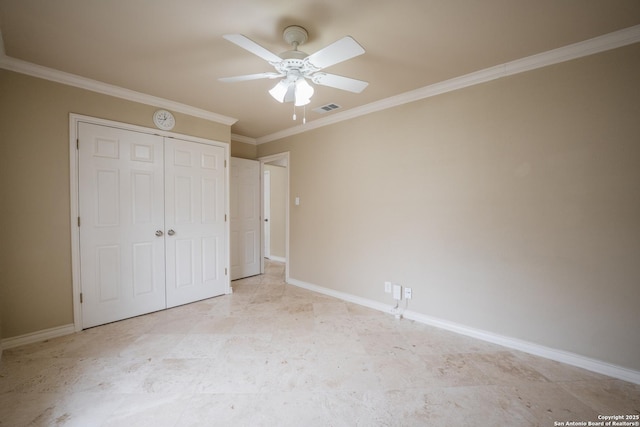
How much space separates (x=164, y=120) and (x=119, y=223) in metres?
1.32

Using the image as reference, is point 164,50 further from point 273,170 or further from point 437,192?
point 273,170

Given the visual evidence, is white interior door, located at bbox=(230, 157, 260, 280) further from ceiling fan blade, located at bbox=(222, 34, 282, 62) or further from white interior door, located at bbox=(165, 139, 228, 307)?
ceiling fan blade, located at bbox=(222, 34, 282, 62)

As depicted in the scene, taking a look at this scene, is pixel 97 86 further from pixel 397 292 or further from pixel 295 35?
pixel 397 292

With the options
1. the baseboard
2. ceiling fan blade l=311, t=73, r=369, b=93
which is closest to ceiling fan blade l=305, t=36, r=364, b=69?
ceiling fan blade l=311, t=73, r=369, b=93

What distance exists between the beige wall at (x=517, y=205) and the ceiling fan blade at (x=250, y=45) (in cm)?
185

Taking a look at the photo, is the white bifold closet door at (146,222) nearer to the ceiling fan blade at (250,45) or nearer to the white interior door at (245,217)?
the white interior door at (245,217)

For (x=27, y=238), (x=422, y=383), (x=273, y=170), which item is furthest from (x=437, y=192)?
(x=273, y=170)

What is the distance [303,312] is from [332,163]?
2.05m

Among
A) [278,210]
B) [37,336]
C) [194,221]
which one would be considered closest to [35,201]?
[37,336]

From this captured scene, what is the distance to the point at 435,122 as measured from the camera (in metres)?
2.77

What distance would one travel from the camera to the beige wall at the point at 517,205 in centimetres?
194

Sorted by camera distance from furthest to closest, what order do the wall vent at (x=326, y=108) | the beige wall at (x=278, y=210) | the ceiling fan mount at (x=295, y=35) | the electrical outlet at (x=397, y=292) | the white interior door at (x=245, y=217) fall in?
1. the beige wall at (x=278, y=210)
2. the white interior door at (x=245, y=217)
3. the wall vent at (x=326, y=108)
4. the electrical outlet at (x=397, y=292)
5. the ceiling fan mount at (x=295, y=35)

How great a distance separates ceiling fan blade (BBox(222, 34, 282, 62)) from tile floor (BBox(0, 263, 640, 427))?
7.28 ft

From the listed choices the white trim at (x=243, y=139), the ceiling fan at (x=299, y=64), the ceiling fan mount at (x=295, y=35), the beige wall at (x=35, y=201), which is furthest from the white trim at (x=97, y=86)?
the ceiling fan mount at (x=295, y=35)
